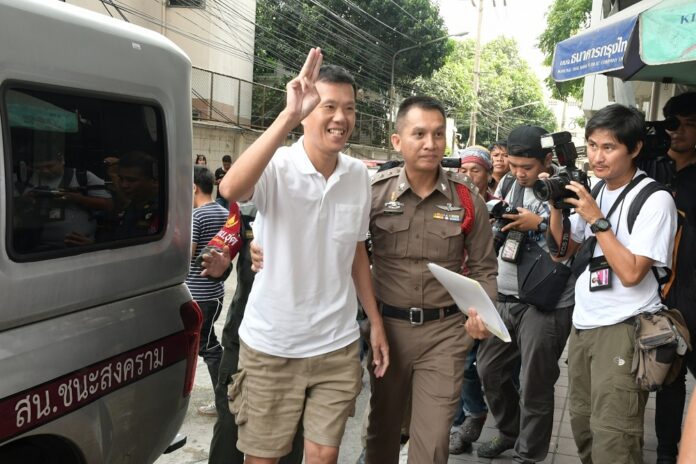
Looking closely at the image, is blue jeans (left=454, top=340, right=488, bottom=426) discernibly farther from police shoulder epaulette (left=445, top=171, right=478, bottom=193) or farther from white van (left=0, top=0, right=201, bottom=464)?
white van (left=0, top=0, right=201, bottom=464)

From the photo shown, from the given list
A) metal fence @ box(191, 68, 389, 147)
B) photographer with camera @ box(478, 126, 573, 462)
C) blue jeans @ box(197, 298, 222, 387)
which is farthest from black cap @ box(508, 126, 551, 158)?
metal fence @ box(191, 68, 389, 147)

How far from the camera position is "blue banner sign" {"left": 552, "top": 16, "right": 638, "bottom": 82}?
342cm

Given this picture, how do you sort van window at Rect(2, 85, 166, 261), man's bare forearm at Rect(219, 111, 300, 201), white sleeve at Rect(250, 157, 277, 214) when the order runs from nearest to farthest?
van window at Rect(2, 85, 166, 261) < man's bare forearm at Rect(219, 111, 300, 201) < white sleeve at Rect(250, 157, 277, 214)

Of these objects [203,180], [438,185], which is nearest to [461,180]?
[438,185]

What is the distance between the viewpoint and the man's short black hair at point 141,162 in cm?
252

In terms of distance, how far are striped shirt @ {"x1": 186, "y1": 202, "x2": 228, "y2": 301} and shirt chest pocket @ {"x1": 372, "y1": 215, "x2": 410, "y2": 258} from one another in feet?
5.45

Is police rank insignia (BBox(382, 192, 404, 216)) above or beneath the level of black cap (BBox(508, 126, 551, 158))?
beneath

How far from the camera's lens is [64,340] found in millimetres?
2143

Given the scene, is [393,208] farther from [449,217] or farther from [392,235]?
[449,217]

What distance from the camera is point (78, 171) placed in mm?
2279

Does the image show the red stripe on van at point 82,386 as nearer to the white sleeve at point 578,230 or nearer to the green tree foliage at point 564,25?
the white sleeve at point 578,230

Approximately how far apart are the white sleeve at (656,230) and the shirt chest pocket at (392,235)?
94cm

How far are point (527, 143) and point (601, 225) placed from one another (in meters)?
0.96

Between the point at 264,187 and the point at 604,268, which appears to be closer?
the point at 264,187
